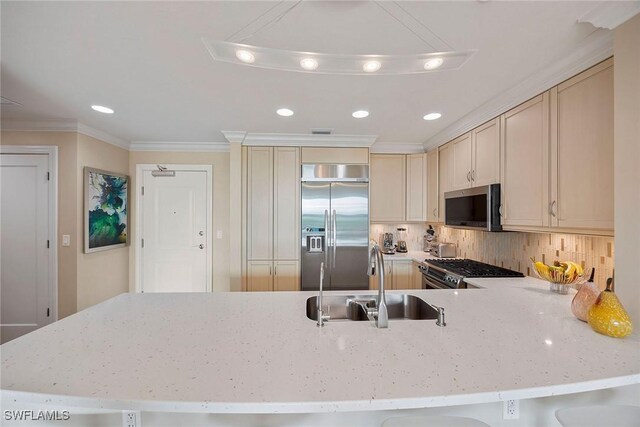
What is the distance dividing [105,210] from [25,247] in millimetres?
767

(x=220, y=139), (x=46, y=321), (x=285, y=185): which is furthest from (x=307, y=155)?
(x=46, y=321)

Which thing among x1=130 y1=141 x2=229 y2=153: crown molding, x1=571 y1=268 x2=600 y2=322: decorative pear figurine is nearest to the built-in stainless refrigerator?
x1=130 y1=141 x2=229 y2=153: crown molding

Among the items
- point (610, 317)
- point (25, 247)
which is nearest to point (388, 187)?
point (610, 317)

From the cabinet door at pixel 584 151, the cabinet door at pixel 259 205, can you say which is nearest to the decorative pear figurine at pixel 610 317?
the cabinet door at pixel 584 151

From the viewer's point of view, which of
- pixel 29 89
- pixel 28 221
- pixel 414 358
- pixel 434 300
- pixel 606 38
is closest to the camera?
pixel 414 358

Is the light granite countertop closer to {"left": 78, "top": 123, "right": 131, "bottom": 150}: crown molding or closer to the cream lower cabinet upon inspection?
the cream lower cabinet

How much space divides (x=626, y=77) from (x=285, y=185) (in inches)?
109

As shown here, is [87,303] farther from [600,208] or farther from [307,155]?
[600,208]

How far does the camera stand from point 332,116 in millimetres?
2652

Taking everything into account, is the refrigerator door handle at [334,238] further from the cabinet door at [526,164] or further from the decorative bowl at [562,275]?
the decorative bowl at [562,275]

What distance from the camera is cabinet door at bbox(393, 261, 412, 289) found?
3420 mm

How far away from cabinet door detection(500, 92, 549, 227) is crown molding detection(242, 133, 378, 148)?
1470mm

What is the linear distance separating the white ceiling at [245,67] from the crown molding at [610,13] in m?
0.05

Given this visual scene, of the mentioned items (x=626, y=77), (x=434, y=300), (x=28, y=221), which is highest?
(x=626, y=77)
